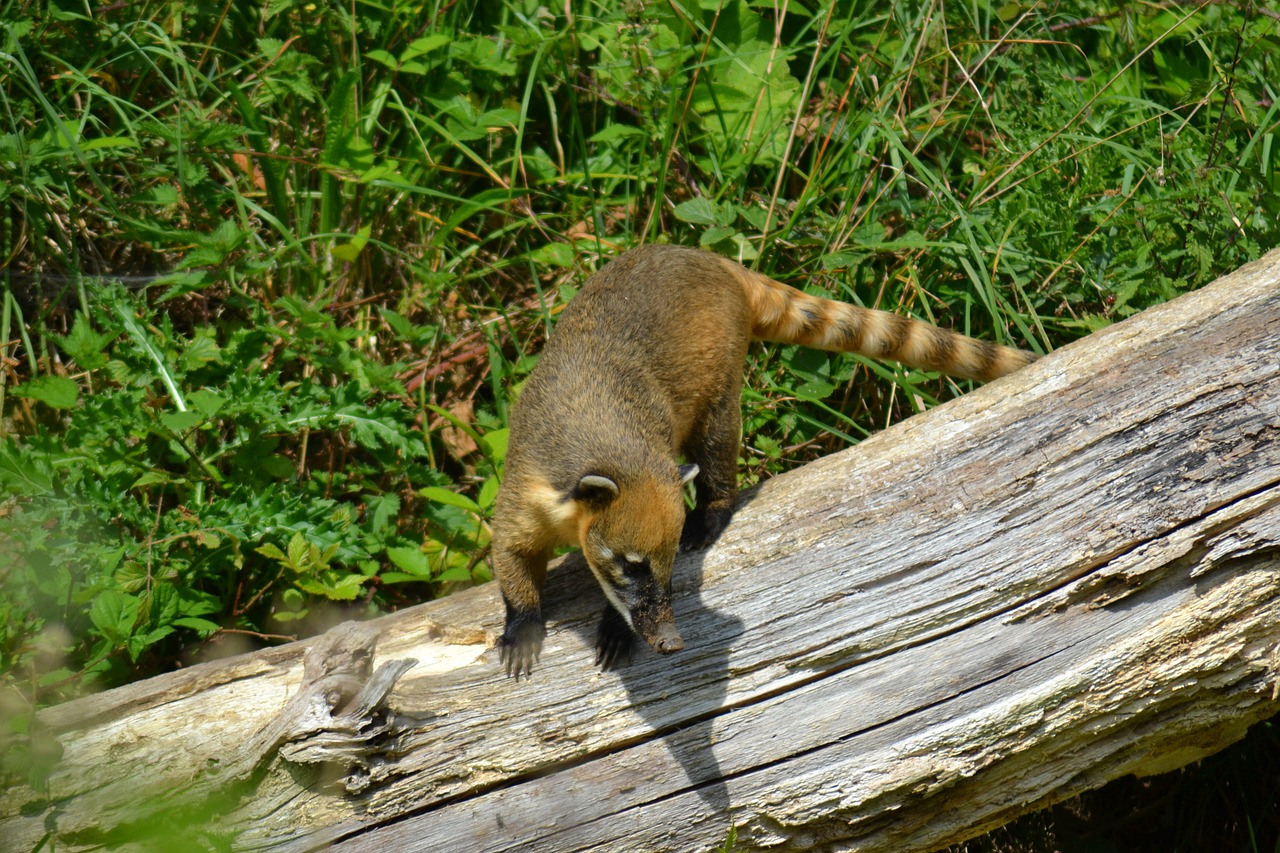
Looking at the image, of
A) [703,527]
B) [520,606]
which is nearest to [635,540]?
[520,606]

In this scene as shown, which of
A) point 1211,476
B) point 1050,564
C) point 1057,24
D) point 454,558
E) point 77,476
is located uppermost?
point 1057,24

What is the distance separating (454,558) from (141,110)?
8.79 feet

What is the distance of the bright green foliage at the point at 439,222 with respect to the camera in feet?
14.0

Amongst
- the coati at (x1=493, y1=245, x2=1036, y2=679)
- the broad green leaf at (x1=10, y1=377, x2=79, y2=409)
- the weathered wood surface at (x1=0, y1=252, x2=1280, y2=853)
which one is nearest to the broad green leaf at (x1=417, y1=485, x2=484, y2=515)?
the coati at (x1=493, y1=245, x2=1036, y2=679)

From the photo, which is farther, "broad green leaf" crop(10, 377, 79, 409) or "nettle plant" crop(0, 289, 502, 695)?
"broad green leaf" crop(10, 377, 79, 409)

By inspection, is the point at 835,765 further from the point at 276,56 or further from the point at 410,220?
the point at 276,56

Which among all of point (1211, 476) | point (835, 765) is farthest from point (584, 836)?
point (1211, 476)

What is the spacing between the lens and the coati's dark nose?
3164mm

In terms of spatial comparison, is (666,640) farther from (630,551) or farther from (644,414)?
(644,414)

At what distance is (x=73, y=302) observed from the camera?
16.7 ft

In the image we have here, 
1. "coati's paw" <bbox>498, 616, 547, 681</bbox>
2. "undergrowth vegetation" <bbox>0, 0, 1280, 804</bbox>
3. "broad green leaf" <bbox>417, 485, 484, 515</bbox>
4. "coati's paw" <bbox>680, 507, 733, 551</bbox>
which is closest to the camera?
"coati's paw" <bbox>498, 616, 547, 681</bbox>

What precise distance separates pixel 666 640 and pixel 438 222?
3.08 meters

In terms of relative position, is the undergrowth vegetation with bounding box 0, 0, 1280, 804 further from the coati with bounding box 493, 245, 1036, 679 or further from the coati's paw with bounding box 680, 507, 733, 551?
the coati's paw with bounding box 680, 507, 733, 551

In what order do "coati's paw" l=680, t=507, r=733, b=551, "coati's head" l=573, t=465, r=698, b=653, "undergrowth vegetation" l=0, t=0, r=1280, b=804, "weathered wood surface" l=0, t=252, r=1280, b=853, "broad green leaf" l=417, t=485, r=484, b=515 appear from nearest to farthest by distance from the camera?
1. "weathered wood surface" l=0, t=252, r=1280, b=853
2. "coati's head" l=573, t=465, r=698, b=653
3. "coati's paw" l=680, t=507, r=733, b=551
4. "undergrowth vegetation" l=0, t=0, r=1280, b=804
5. "broad green leaf" l=417, t=485, r=484, b=515
